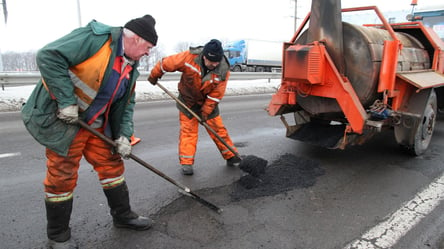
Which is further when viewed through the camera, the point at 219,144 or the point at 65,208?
the point at 219,144

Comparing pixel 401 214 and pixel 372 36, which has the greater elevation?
pixel 372 36

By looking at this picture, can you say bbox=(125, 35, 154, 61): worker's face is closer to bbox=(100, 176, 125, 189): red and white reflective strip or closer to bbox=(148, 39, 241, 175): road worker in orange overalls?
bbox=(100, 176, 125, 189): red and white reflective strip

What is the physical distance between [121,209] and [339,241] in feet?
5.59

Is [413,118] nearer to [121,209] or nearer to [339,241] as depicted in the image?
[339,241]

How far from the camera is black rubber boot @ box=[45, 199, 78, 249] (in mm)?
2199

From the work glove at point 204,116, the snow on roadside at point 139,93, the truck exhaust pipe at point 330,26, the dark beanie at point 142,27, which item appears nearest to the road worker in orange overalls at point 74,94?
the dark beanie at point 142,27

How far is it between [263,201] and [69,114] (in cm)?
185

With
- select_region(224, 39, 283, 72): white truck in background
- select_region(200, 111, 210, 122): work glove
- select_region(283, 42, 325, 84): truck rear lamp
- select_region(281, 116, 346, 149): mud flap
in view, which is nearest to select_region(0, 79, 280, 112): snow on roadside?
select_region(281, 116, 346, 149): mud flap

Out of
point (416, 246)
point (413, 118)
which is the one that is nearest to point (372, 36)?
point (413, 118)

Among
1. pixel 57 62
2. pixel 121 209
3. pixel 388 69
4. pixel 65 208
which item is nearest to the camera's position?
pixel 57 62

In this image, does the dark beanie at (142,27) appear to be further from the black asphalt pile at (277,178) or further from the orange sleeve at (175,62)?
the black asphalt pile at (277,178)

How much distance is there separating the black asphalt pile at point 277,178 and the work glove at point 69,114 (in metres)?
1.62

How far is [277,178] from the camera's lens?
349 cm

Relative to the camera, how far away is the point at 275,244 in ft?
7.59
